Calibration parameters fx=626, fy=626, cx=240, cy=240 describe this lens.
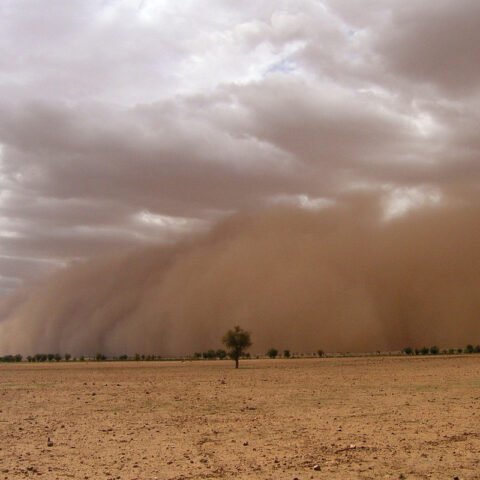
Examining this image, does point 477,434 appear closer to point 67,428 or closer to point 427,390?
point 67,428

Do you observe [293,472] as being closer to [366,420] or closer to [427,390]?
[366,420]

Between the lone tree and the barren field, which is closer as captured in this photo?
the barren field

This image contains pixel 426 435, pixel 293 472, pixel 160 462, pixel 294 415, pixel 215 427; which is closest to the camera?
pixel 293 472

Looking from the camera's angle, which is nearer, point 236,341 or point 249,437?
point 249,437

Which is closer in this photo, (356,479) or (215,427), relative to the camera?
(356,479)

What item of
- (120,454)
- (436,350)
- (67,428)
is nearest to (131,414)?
(67,428)

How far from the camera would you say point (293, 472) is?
28.9 ft

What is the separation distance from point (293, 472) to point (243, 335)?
53050 mm

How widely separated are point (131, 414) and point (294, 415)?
440 cm

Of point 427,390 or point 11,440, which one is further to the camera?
point 427,390

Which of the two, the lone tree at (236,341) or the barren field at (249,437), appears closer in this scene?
the barren field at (249,437)

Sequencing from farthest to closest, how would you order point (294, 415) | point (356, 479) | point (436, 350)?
point (436, 350) → point (294, 415) → point (356, 479)

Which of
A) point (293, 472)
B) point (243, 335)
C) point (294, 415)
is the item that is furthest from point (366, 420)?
point (243, 335)

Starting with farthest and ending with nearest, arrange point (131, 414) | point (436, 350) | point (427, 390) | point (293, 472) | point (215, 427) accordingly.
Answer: point (436, 350) → point (427, 390) → point (131, 414) → point (215, 427) → point (293, 472)
